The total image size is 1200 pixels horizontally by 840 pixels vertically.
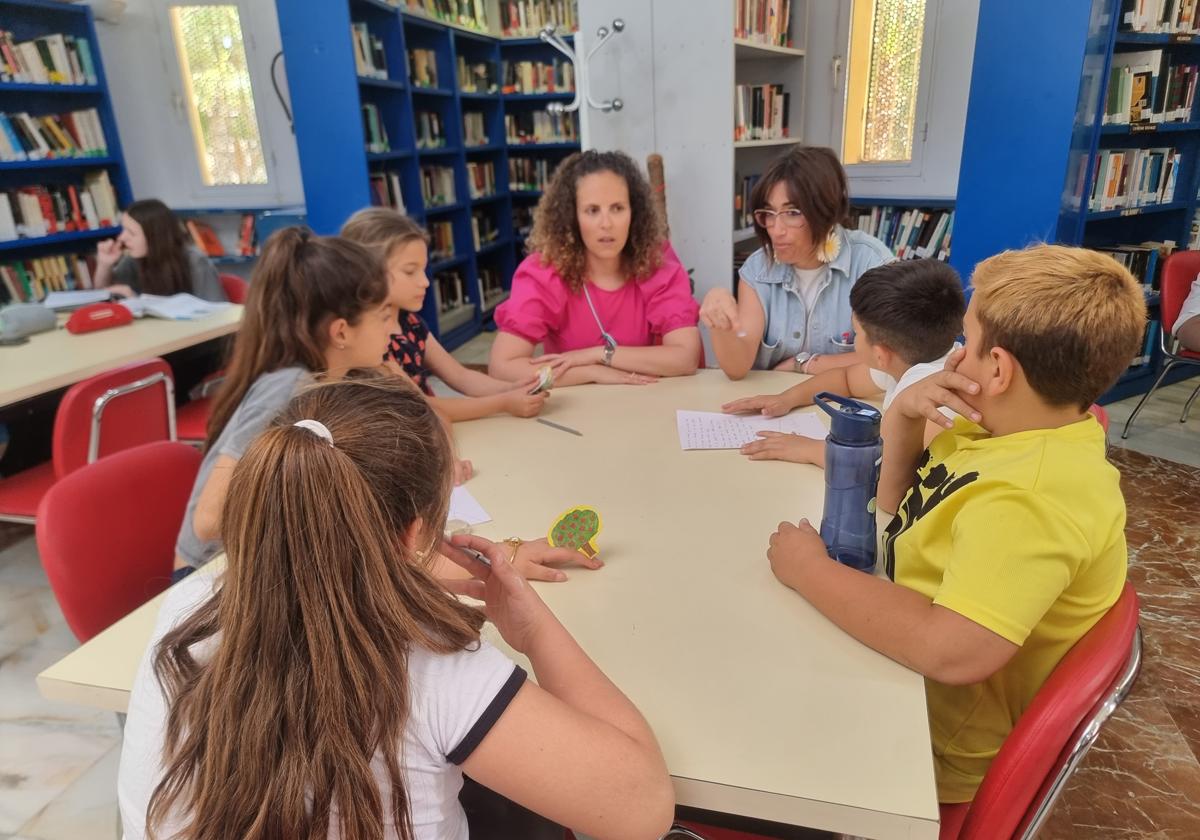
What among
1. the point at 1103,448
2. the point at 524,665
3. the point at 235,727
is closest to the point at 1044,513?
the point at 1103,448

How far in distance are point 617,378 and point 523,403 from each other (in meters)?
0.34

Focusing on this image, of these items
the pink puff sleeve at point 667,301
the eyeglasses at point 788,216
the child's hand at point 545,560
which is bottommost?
the child's hand at point 545,560

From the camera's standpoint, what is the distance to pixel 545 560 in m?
1.08

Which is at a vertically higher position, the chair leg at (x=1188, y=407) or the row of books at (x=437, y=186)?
the row of books at (x=437, y=186)

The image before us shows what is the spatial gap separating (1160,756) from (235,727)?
201 cm

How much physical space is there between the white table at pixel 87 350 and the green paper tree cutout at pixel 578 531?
75.1 inches

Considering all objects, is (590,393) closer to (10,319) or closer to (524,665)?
(524,665)

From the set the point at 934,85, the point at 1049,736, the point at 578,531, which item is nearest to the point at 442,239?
the point at 934,85

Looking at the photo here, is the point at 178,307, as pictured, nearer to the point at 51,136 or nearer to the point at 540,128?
the point at 51,136

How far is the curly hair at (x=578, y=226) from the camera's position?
223 centimetres

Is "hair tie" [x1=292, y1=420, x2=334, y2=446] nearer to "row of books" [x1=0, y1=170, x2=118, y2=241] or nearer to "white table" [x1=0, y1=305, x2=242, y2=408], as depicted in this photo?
"white table" [x1=0, y1=305, x2=242, y2=408]

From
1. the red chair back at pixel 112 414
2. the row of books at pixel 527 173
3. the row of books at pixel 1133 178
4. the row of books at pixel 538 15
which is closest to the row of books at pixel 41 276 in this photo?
the red chair back at pixel 112 414

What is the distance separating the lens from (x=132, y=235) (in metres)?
3.48

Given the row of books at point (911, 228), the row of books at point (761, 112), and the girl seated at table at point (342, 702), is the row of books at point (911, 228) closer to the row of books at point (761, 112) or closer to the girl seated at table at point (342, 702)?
the row of books at point (761, 112)
